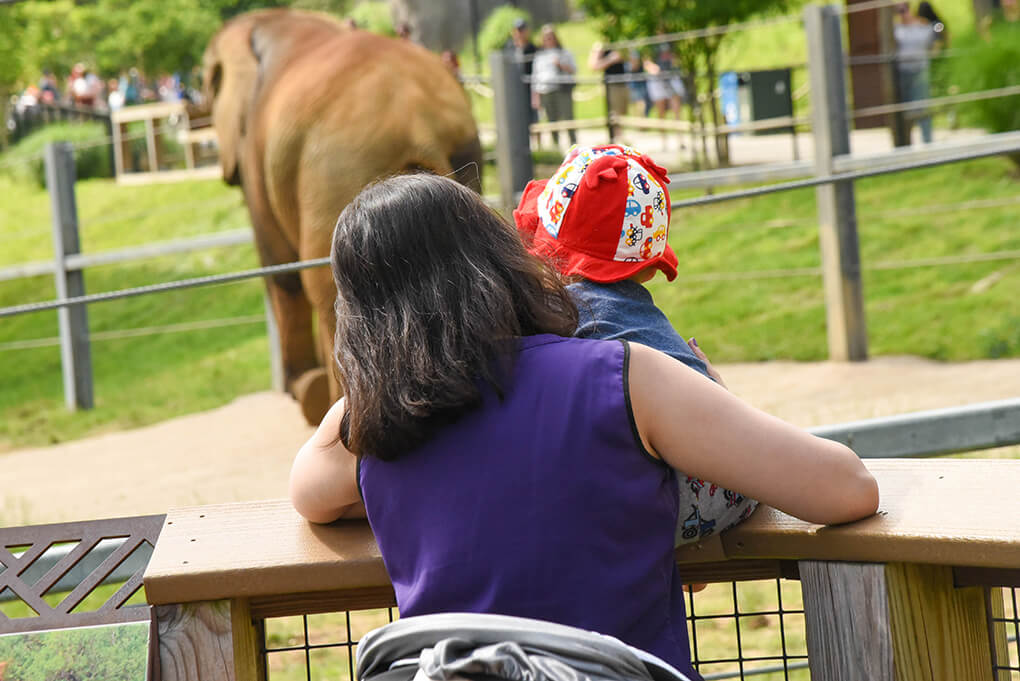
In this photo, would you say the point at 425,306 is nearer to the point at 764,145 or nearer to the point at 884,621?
the point at 884,621

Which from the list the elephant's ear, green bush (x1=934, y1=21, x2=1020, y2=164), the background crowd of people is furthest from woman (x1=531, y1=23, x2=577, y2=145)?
the background crowd of people

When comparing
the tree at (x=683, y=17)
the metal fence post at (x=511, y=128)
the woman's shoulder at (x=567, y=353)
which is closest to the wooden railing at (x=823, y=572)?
the woman's shoulder at (x=567, y=353)

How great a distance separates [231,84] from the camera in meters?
5.69

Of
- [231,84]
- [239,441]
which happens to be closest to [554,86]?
[239,441]

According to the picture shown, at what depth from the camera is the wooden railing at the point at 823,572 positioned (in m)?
1.30

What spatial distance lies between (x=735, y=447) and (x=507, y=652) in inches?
12.4

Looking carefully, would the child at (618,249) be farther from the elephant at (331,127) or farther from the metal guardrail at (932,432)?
the elephant at (331,127)

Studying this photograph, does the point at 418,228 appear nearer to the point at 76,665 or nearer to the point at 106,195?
the point at 76,665

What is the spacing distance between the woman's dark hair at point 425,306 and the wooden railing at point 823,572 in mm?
159

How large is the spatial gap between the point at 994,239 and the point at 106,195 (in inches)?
380

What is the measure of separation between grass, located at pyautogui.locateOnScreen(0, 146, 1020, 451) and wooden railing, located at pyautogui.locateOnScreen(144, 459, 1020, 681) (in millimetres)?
6022

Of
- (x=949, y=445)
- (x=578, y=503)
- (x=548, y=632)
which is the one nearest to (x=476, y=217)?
(x=578, y=503)

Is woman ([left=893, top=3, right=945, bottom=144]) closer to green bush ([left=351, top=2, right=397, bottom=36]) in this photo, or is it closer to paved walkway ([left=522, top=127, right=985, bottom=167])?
paved walkway ([left=522, top=127, right=985, bottom=167])

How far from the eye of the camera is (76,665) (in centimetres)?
139
